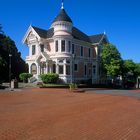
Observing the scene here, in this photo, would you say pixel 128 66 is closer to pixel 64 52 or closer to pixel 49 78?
pixel 64 52

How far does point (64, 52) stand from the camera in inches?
1770

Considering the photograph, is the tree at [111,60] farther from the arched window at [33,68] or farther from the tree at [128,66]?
the arched window at [33,68]

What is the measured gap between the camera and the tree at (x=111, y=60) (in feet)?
158

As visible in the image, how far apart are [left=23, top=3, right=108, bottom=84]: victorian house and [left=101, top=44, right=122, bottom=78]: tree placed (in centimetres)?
330

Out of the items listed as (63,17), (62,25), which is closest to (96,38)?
(63,17)

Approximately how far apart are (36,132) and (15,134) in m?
0.74

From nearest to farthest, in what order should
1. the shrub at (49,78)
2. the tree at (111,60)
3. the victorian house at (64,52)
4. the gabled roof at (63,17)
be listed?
the shrub at (49,78) → the victorian house at (64,52) → the gabled roof at (63,17) → the tree at (111,60)

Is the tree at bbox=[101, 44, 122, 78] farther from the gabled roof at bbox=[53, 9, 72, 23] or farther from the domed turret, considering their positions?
the gabled roof at bbox=[53, 9, 72, 23]

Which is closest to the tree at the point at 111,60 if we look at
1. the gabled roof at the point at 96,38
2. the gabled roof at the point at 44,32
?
the gabled roof at the point at 96,38

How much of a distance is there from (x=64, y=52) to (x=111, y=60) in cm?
973

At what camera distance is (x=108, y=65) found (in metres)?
49.6

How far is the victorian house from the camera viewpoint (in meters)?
45.1

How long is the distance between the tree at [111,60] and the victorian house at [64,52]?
330cm

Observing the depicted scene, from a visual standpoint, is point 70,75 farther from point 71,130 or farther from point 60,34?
point 71,130
